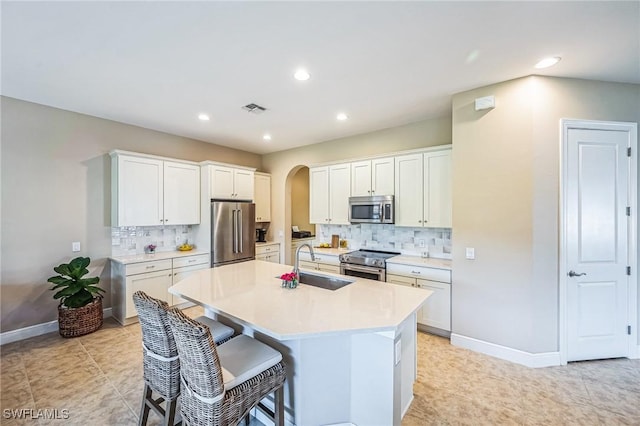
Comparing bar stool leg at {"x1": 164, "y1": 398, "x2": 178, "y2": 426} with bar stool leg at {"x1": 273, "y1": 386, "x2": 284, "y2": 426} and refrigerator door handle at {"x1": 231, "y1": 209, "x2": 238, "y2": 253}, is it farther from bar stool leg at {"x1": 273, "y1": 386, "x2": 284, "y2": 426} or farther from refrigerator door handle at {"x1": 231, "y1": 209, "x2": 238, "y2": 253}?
refrigerator door handle at {"x1": 231, "y1": 209, "x2": 238, "y2": 253}

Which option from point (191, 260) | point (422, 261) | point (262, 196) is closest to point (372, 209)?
point (422, 261)

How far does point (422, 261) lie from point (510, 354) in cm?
131

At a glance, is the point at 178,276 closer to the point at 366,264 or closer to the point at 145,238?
the point at 145,238

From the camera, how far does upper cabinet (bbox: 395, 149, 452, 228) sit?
354 centimetres

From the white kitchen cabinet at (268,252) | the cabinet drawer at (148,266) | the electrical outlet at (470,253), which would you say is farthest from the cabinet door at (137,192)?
the electrical outlet at (470,253)

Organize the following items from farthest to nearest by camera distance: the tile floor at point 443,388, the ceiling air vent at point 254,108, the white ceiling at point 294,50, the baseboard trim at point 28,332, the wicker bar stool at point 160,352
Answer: the ceiling air vent at point 254,108
the baseboard trim at point 28,332
the tile floor at point 443,388
the white ceiling at point 294,50
the wicker bar stool at point 160,352

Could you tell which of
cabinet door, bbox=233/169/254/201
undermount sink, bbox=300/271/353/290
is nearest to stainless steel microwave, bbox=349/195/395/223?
undermount sink, bbox=300/271/353/290

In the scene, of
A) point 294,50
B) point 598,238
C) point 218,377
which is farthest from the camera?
point 598,238

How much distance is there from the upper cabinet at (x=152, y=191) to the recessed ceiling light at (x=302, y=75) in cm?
281

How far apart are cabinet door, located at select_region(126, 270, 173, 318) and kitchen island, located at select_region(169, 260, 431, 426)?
7.18 ft

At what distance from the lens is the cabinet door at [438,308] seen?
322 cm

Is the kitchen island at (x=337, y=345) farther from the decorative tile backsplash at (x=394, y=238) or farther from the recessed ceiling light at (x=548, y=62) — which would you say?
the recessed ceiling light at (x=548, y=62)

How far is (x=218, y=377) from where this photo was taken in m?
1.39

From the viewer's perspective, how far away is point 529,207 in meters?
2.70
